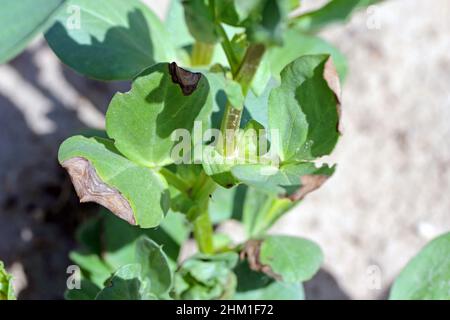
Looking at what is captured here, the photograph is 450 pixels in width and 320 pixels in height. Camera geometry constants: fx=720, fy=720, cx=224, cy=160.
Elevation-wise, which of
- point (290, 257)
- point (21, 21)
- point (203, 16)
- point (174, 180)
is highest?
point (21, 21)

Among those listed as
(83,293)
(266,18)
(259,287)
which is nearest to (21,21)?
(266,18)

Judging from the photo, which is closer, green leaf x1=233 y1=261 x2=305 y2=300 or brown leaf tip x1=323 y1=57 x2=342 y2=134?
brown leaf tip x1=323 y1=57 x2=342 y2=134

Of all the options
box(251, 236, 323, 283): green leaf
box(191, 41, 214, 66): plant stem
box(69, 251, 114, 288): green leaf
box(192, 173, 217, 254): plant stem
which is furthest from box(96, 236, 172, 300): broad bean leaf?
box(191, 41, 214, 66): plant stem

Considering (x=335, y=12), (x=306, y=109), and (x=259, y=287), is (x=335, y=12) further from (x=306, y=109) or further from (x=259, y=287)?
(x=259, y=287)

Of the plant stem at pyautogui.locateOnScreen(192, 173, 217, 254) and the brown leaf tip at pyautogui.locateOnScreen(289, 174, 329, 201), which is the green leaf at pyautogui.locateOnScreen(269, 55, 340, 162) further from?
the plant stem at pyautogui.locateOnScreen(192, 173, 217, 254)

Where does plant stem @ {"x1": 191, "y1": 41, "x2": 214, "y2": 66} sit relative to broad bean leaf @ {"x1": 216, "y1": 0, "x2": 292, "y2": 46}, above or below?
below
